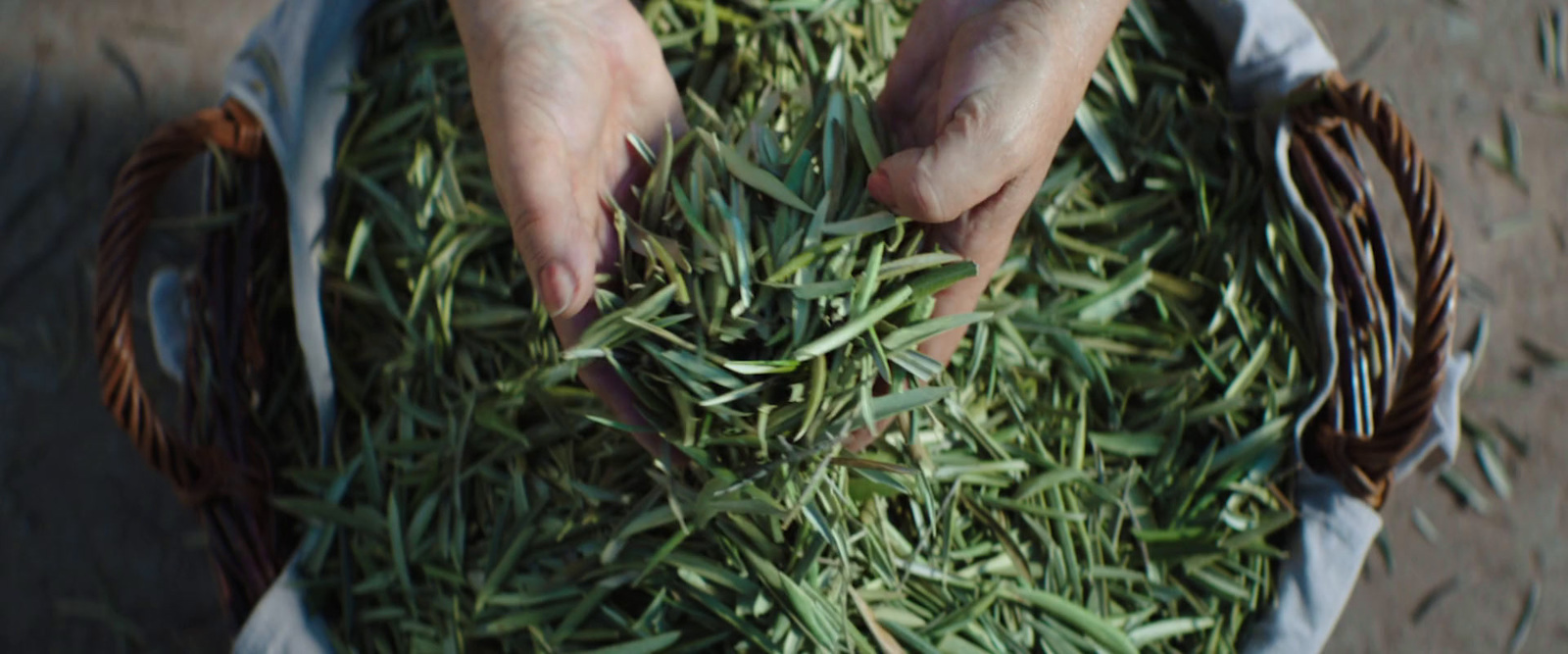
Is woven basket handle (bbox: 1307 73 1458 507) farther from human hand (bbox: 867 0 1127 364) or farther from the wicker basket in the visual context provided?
human hand (bbox: 867 0 1127 364)

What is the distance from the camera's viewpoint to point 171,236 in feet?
4.42

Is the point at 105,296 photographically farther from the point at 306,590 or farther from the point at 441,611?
the point at 441,611

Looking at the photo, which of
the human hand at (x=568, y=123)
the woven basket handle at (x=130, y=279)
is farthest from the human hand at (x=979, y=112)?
the woven basket handle at (x=130, y=279)

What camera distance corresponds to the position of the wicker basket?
0.94m

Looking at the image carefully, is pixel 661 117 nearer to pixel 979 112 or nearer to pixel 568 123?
pixel 568 123

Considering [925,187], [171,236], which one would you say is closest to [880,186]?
[925,187]

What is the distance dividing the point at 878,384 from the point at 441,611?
1.36 ft

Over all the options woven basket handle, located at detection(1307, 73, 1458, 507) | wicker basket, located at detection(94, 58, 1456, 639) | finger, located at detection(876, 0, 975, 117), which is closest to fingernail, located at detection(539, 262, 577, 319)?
finger, located at detection(876, 0, 975, 117)

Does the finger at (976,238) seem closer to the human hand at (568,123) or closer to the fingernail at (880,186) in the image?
the fingernail at (880,186)

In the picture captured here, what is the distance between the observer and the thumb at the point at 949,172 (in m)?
0.71

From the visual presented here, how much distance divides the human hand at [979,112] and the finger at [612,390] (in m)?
0.21

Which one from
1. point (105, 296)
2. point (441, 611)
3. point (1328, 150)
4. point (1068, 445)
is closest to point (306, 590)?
point (441, 611)

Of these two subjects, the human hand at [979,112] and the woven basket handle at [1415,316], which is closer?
the human hand at [979,112]

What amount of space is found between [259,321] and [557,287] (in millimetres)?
484
